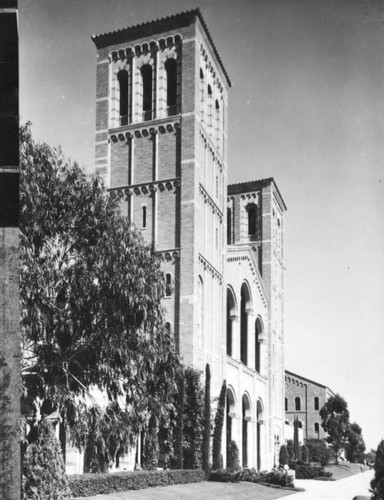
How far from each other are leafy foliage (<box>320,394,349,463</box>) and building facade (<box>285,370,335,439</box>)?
902 centimetres

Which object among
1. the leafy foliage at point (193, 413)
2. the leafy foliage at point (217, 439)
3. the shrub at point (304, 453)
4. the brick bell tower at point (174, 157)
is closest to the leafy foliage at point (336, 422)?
the shrub at point (304, 453)

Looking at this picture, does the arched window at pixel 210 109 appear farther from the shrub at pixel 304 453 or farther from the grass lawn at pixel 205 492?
the shrub at pixel 304 453

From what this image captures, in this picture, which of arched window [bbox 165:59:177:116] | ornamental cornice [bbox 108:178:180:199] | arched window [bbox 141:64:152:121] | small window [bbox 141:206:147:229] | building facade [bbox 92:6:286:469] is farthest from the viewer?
arched window [bbox 141:64:152:121]

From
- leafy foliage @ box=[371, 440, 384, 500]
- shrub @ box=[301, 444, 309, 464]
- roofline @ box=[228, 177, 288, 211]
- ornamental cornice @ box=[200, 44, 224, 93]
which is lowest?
shrub @ box=[301, 444, 309, 464]

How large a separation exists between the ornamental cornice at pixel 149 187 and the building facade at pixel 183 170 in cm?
6

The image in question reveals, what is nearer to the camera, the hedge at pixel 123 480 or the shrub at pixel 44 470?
the shrub at pixel 44 470

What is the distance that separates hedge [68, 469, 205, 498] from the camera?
21500 millimetres

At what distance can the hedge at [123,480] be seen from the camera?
21.5m

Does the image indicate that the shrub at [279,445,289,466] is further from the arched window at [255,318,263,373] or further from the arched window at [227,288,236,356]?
the arched window at [227,288,236,356]

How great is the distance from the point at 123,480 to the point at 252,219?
1531 inches

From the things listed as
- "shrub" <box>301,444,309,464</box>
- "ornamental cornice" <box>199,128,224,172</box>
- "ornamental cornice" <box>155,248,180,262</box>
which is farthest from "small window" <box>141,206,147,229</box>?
"shrub" <box>301,444,309,464</box>

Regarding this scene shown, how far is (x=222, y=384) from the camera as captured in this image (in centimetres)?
4162

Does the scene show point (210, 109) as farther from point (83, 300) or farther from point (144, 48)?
point (83, 300)

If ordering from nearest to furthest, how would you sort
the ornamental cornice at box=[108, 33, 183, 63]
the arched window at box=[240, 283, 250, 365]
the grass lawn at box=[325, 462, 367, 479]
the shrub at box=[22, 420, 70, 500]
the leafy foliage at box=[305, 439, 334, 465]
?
the shrub at box=[22, 420, 70, 500], the ornamental cornice at box=[108, 33, 183, 63], the arched window at box=[240, 283, 250, 365], the grass lawn at box=[325, 462, 367, 479], the leafy foliage at box=[305, 439, 334, 465]
